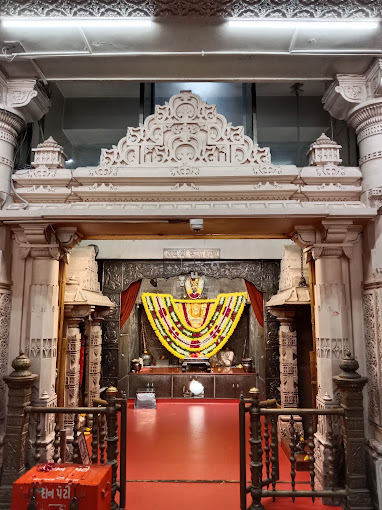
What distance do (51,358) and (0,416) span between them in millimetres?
740

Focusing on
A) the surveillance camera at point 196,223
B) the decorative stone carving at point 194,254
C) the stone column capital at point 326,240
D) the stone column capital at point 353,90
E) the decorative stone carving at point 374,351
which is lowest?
the decorative stone carving at point 374,351

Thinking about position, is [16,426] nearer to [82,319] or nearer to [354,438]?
[82,319]

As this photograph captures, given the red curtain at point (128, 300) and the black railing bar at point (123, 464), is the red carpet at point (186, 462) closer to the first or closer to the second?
Answer: the black railing bar at point (123, 464)

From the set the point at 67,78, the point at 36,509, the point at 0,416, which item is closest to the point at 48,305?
the point at 0,416

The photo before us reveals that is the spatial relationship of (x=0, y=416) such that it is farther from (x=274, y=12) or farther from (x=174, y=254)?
(x=174, y=254)

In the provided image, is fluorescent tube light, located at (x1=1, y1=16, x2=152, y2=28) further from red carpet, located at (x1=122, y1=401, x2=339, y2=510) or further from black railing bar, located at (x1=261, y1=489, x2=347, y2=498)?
red carpet, located at (x1=122, y1=401, x2=339, y2=510)

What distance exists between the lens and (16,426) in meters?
3.96

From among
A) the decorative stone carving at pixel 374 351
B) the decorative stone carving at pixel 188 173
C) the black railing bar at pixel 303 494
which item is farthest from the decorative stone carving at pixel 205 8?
the black railing bar at pixel 303 494

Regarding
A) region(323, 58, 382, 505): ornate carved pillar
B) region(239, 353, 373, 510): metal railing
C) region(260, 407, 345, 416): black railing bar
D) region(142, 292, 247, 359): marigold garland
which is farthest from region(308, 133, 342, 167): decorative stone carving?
region(142, 292, 247, 359): marigold garland

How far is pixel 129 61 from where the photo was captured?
4543 millimetres

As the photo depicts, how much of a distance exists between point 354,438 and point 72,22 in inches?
185

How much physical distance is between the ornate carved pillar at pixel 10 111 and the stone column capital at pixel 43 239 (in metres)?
0.45

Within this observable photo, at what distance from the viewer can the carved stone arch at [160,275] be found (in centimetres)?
944

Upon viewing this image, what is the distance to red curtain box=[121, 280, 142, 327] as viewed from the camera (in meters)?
9.74
